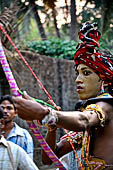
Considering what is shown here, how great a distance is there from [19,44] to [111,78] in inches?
196

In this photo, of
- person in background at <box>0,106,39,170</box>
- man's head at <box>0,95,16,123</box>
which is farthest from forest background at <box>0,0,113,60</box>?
person in background at <box>0,106,39,170</box>

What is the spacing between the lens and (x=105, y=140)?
2.68 m

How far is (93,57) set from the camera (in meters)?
2.81

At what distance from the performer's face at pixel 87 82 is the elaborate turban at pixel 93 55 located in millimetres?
41

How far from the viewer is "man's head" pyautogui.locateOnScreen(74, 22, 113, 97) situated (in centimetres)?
281

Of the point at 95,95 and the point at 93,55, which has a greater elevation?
the point at 93,55

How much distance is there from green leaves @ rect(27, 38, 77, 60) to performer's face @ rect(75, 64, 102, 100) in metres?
6.51

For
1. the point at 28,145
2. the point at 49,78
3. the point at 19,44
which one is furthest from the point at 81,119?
the point at 49,78

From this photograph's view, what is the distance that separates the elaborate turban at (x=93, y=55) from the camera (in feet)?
9.21

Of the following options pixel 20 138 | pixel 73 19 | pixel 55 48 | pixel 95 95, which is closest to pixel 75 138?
pixel 95 95

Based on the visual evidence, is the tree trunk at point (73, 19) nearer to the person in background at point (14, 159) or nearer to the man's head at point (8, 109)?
the man's head at point (8, 109)

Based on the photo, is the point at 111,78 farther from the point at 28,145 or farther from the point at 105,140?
the point at 28,145

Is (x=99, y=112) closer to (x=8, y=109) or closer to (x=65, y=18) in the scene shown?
(x=8, y=109)

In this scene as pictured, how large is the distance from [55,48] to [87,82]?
6.86m
